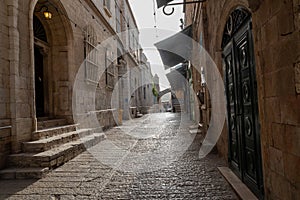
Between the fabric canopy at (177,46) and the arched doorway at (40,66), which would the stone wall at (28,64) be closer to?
the arched doorway at (40,66)

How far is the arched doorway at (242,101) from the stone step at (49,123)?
4.39 meters

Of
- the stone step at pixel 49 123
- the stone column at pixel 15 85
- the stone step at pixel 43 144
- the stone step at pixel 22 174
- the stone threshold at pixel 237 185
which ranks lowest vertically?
the stone threshold at pixel 237 185

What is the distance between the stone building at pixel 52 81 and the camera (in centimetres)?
425

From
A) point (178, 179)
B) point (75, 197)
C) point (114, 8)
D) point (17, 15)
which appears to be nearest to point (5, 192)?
point (75, 197)

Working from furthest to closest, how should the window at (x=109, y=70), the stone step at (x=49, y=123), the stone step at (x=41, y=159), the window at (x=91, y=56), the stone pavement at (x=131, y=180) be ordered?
1. the window at (x=109, y=70)
2. the window at (x=91, y=56)
3. the stone step at (x=49, y=123)
4. the stone step at (x=41, y=159)
5. the stone pavement at (x=131, y=180)

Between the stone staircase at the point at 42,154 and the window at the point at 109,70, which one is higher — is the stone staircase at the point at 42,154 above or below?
below

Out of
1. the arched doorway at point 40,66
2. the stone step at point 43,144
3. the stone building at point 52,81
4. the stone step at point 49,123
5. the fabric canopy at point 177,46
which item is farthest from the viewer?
the fabric canopy at point 177,46

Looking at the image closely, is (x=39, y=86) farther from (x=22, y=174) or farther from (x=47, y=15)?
(x=22, y=174)

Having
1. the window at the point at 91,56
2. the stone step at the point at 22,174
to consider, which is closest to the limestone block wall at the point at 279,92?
the stone step at the point at 22,174

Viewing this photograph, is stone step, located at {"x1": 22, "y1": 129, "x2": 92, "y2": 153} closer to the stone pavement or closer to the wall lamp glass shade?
the stone pavement

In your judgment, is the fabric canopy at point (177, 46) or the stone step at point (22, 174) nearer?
the stone step at point (22, 174)

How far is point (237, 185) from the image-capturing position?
9.74 ft

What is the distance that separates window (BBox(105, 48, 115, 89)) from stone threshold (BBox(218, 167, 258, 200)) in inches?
325

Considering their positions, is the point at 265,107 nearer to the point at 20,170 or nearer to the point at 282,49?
Result: the point at 282,49
